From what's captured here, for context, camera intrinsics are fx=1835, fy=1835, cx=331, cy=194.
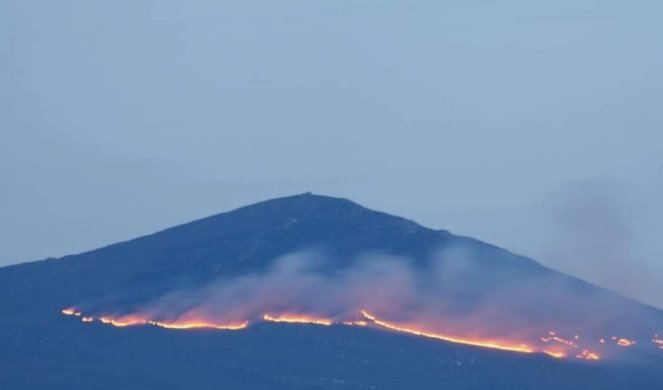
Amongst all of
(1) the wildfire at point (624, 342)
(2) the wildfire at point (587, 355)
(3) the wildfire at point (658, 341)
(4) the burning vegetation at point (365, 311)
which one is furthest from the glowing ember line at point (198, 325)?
(3) the wildfire at point (658, 341)

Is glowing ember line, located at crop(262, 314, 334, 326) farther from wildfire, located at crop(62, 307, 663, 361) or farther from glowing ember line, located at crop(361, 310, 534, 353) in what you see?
glowing ember line, located at crop(361, 310, 534, 353)

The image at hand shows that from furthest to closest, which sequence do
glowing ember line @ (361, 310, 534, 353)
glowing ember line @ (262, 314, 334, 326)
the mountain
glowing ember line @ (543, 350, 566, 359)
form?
1. glowing ember line @ (262, 314, 334, 326)
2. glowing ember line @ (361, 310, 534, 353)
3. glowing ember line @ (543, 350, 566, 359)
4. the mountain

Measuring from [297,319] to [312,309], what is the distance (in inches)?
30.7

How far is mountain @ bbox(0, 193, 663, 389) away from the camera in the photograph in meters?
42.0

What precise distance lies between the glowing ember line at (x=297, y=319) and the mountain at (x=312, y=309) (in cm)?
27

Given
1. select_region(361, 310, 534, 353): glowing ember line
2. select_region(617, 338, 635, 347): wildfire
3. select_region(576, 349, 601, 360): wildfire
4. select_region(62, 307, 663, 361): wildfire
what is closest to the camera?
select_region(576, 349, 601, 360): wildfire

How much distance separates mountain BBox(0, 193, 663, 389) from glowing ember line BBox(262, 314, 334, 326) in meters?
0.27

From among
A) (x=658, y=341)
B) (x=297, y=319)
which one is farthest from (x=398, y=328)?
(x=658, y=341)

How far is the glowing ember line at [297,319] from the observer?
148 ft

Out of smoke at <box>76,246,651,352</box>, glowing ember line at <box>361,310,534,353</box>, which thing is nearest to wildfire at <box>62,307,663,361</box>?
glowing ember line at <box>361,310,534,353</box>

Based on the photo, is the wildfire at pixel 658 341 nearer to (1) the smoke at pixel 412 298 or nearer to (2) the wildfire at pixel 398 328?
(2) the wildfire at pixel 398 328

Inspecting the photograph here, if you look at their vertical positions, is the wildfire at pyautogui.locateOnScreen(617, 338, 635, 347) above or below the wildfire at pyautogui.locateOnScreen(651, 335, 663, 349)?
below

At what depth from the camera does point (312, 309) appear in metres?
46.2

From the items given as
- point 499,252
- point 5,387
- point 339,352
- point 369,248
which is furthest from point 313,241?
point 5,387
